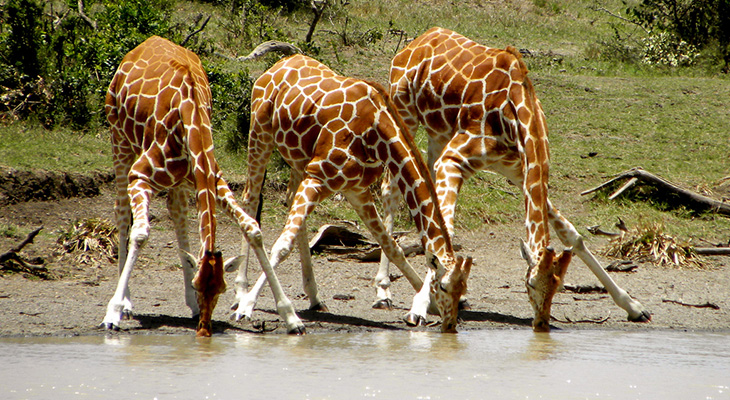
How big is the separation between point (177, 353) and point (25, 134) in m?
7.74

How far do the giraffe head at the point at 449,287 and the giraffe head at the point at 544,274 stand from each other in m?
0.49

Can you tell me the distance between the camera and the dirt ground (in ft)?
22.9

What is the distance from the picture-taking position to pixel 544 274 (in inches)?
Answer: 249

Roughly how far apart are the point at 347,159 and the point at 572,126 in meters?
8.71

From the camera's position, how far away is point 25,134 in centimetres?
1213

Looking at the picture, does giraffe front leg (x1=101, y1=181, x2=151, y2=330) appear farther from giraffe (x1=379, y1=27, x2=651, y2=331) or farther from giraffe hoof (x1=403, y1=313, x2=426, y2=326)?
giraffe (x1=379, y1=27, x2=651, y2=331)

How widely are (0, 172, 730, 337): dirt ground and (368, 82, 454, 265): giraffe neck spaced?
74 centimetres

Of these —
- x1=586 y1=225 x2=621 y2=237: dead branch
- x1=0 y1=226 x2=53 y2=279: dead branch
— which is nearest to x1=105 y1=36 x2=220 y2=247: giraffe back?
x1=0 y1=226 x2=53 y2=279: dead branch

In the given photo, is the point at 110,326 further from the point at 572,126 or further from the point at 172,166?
the point at 572,126

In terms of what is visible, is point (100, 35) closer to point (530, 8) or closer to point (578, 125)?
point (578, 125)

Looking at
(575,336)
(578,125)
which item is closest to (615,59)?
(578,125)

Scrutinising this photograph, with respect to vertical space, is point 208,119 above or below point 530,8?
below

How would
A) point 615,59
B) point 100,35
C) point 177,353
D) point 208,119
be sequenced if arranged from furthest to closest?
point 615,59, point 100,35, point 208,119, point 177,353

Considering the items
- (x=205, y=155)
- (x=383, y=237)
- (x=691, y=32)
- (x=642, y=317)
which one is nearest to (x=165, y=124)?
(x=205, y=155)
